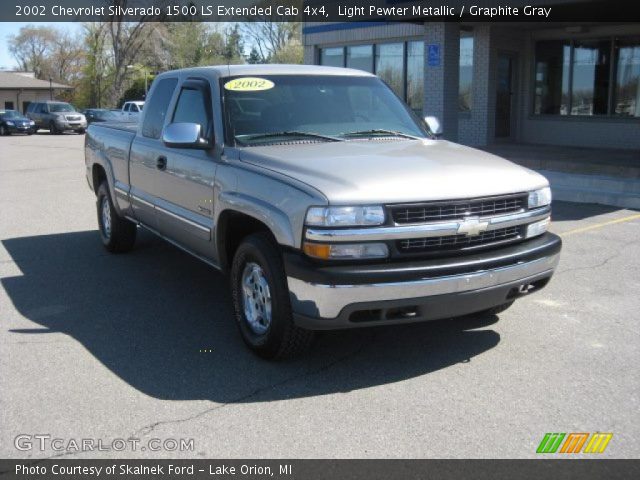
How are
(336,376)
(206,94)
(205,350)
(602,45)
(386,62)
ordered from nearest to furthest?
(336,376)
(205,350)
(206,94)
(602,45)
(386,62)

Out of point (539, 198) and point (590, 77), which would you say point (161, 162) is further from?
point (590, 77)

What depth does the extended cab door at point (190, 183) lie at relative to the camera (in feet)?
Answer: 17.3

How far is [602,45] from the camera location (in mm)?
16547

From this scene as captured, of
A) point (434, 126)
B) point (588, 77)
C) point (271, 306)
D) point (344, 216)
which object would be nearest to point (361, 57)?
point (588, 77)

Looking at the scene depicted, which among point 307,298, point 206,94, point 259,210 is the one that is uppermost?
point 206,94

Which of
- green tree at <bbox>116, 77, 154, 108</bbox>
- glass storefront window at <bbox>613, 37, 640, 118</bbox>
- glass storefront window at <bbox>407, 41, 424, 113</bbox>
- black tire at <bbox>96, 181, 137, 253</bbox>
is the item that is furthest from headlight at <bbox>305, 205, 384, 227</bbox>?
green tree at <bbox>116, 77, 154, 108</bbox>

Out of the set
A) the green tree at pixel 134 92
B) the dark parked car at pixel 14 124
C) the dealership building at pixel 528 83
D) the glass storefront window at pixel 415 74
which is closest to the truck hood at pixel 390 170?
the dealership building at pixel 528 83

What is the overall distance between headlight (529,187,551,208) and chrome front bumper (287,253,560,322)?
662mm

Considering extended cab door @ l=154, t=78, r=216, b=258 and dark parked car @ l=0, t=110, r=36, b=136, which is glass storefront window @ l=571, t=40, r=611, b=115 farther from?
dark parked car @ l=0, t=110, r=36, b=136

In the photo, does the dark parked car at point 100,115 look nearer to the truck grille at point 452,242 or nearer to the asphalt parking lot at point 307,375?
the asphalt parking lot at point 307,375

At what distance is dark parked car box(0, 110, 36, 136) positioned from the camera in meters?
38.2
